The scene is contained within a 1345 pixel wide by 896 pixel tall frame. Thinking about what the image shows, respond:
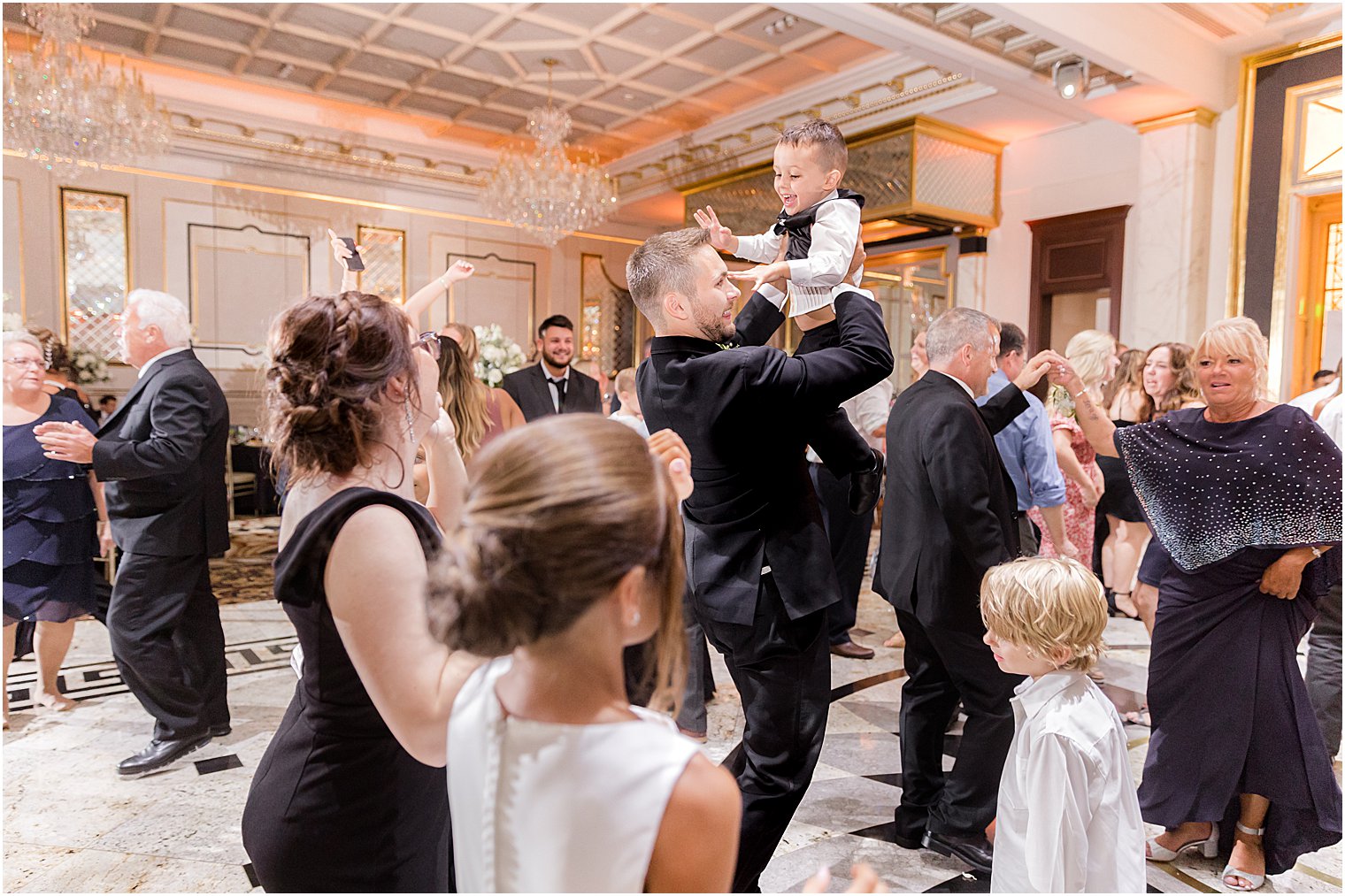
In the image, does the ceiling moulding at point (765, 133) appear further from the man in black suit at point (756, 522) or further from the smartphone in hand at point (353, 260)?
the smartphone in hand at point (353, 260)

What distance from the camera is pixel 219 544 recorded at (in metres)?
3.31

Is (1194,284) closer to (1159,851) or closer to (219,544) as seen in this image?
(1159,851)

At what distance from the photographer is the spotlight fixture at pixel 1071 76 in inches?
219

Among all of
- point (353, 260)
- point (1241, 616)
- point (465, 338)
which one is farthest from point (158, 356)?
point (1241, 616)

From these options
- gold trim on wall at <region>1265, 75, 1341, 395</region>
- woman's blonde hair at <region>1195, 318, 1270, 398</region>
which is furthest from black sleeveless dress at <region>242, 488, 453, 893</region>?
gold trim on wall at <region>1265, 75, 1341, 395</region>

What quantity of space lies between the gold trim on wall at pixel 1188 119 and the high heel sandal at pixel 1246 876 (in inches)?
217

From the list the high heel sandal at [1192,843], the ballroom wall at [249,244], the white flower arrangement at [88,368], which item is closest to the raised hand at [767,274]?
the high heel sandal at [1192,843]

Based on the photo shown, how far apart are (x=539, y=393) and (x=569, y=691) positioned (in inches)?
167

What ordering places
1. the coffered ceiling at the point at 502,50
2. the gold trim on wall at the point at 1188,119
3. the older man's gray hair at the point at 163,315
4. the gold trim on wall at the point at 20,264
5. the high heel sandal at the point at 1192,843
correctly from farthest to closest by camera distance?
the gold trim on wall at the point at 20,264, the coffered ceiling at the point at 502,50, the gold trim on wall at the point at 1188,119, the older man's gray hair at the point at 163,315, the high heel sandal at the point at 1192,843

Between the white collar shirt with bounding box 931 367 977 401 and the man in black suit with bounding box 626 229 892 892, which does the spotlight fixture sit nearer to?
the white collar shirt with bounding box 931 367 977 401

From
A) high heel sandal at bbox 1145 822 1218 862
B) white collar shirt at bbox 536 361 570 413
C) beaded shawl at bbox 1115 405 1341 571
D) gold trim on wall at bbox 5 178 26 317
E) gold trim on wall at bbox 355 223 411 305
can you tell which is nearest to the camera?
beaded shawl at bbox 1115 405 1341 571

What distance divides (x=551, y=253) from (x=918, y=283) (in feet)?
16.4

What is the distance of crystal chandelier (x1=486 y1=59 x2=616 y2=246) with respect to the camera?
8078 millimetres

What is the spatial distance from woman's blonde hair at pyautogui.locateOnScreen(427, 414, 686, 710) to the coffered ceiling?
6174mm
